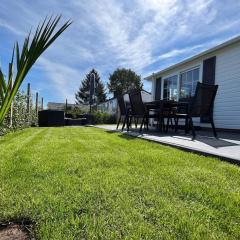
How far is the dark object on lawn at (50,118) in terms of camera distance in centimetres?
1127

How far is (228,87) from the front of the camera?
6668 millimetres

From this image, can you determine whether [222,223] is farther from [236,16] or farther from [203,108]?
[236,16]

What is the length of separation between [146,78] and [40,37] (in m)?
10.8

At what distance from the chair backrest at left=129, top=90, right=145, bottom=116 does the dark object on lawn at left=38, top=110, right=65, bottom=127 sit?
6.36 meters

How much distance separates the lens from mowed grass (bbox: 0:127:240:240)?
1.16 m

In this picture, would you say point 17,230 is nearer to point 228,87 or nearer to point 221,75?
point 228,87

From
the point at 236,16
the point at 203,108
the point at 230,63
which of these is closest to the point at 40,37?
the point at 203,108

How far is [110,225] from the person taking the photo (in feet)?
3.93

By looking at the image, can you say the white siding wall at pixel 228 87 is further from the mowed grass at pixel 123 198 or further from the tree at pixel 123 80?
the tree at pixel 123 80

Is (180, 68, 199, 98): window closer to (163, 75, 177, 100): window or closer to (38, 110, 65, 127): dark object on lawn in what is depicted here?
(163, 75, 177, 100): window

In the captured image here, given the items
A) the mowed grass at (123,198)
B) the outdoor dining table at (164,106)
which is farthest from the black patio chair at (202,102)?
the mowed grass at (123,198)

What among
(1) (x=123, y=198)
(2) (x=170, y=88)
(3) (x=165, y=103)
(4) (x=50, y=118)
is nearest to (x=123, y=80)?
(4) (x=50, y=118)

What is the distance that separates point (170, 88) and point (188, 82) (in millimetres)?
1333

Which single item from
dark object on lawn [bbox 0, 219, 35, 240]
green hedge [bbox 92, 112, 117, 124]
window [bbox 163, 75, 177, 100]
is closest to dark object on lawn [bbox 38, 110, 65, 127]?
green hedge [bbox 92, 112, 117, 124]
